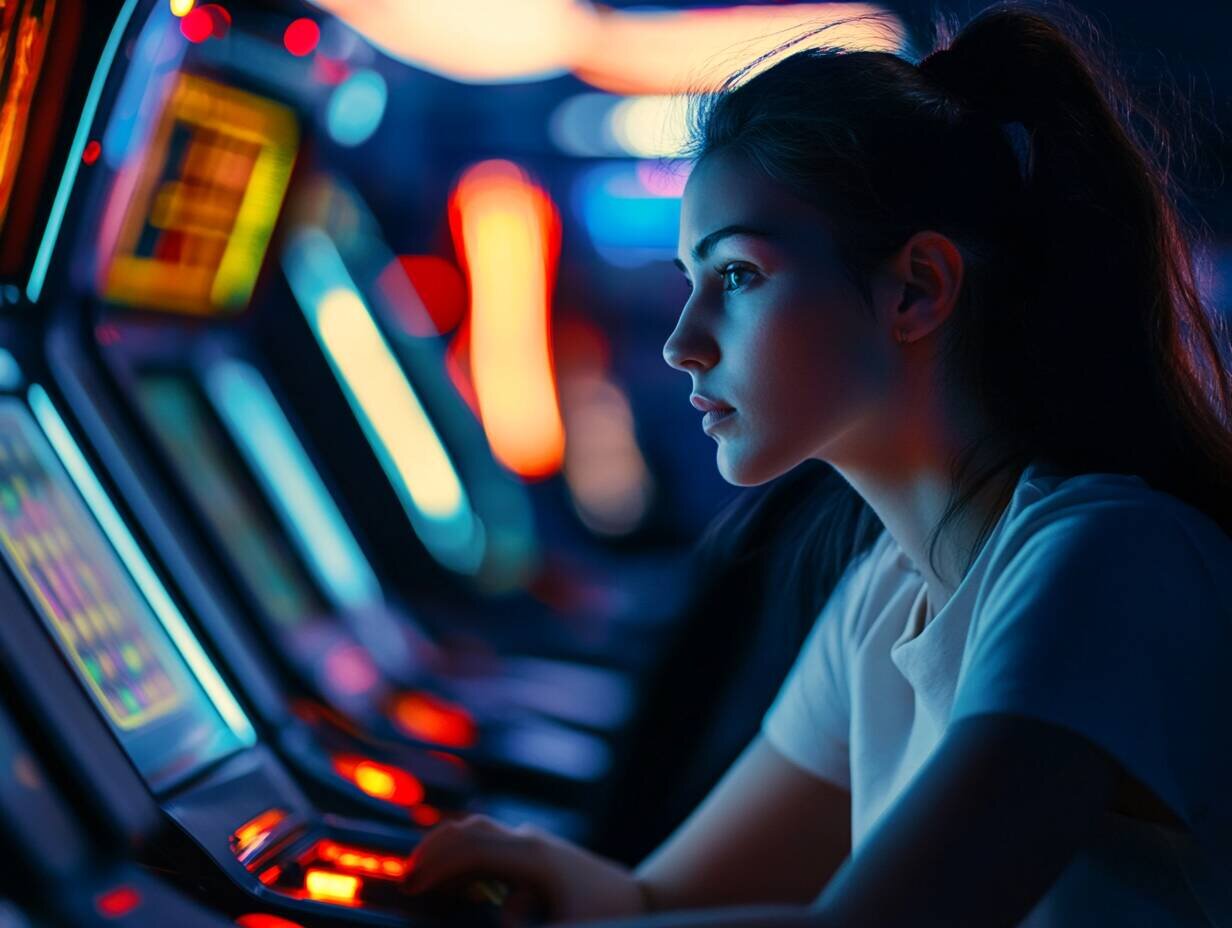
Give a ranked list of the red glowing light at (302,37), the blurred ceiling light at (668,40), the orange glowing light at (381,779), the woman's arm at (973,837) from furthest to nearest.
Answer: the blurred ceiling light at (668,40)
the red glowing light at (302,37)
the orange glowing light at (381,779)
the woman's arm at (973,837)

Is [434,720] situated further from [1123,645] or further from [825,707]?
[1123,645]

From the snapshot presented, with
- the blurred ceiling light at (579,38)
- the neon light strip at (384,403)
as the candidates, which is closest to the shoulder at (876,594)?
the neon light strip at (384,403)

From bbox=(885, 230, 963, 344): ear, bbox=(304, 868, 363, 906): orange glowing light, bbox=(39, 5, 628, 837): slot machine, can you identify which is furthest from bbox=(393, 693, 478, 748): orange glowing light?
bbox=(885, 230, 963, 344): ear

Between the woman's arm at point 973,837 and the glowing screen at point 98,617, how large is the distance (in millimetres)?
739

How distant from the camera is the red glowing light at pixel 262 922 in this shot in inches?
40.7

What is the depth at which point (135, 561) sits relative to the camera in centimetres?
151

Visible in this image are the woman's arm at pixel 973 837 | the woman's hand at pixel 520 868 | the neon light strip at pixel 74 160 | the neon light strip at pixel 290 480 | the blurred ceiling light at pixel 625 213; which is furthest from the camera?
the blurred ceiling light at pixel 625 213

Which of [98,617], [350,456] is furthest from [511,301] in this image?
[98,617]

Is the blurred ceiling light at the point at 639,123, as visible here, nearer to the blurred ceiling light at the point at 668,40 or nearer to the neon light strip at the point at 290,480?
the blurred ceiling light at the point at 668,40

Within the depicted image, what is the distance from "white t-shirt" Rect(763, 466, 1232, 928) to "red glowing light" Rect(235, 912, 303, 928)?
53 centimetres

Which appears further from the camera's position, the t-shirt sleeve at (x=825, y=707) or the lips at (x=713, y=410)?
the t-shirt sleeve at (x=825, y=707)

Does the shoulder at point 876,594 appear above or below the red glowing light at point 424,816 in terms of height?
above

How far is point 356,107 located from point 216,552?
85 cm

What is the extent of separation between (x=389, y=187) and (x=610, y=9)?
732 mm
